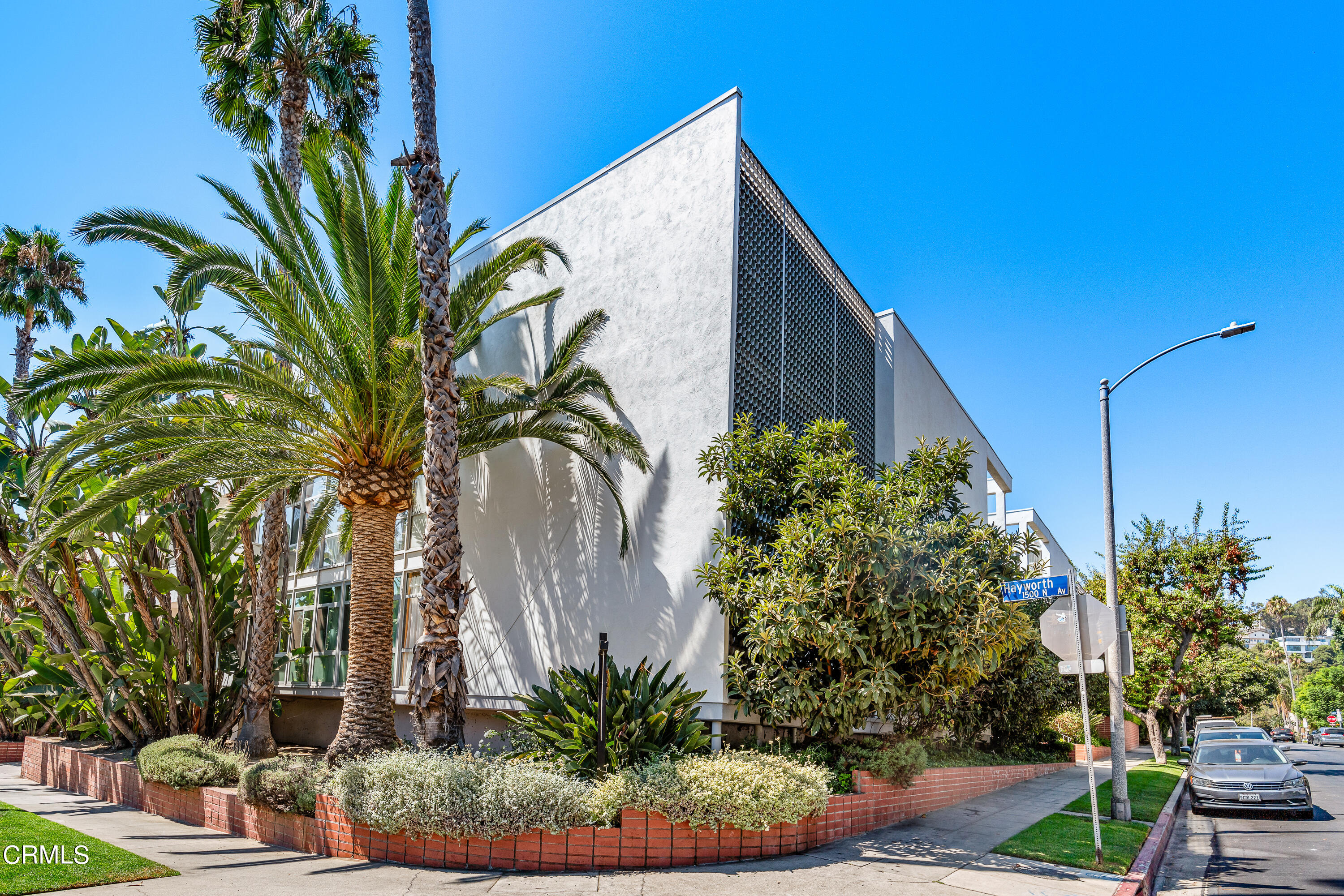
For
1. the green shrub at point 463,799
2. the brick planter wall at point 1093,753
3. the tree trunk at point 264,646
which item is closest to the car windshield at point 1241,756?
the brick planter wall at point 1093,753

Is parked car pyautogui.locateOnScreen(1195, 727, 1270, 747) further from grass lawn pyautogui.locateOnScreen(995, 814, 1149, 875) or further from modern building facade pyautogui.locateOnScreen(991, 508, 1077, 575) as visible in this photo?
modern building facade pyautogui.locateOnScreen(991, 508, 1077, 575)

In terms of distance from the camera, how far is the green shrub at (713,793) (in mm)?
8289

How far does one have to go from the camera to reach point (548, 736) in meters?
9.76

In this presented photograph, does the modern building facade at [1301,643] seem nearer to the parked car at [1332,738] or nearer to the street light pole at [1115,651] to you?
the parked car at [1332,738]

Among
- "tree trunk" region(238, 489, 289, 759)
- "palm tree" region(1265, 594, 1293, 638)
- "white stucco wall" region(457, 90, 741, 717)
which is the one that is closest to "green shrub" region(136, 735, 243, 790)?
"tree trunk" region(238, 489, 289, 759)

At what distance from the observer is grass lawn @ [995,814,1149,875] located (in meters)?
9.08

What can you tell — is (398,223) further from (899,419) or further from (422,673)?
(899,419)

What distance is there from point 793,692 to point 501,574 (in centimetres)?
690

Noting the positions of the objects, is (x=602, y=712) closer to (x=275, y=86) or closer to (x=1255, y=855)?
(x=1255, y=855)

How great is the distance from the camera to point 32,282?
2709 centimetres

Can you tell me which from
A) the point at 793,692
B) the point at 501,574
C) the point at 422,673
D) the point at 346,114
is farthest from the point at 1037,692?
the point at 346,114

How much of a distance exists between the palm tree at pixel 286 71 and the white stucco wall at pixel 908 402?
42.5 feet

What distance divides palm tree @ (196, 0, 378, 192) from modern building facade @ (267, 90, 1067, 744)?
4.35m

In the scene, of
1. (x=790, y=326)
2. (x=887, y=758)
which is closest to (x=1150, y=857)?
(x=887, y=758)
